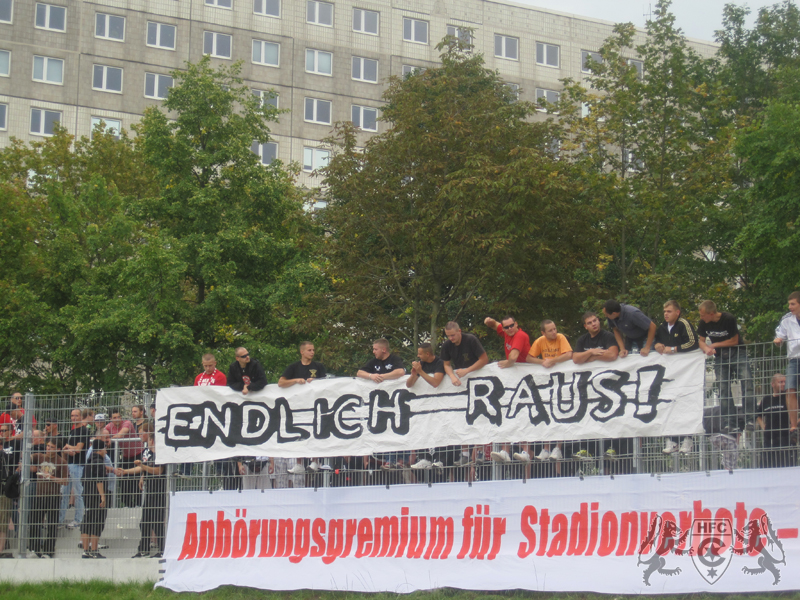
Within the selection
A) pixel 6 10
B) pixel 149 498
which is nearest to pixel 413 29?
pixel 6 10

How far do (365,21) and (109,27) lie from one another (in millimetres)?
13867

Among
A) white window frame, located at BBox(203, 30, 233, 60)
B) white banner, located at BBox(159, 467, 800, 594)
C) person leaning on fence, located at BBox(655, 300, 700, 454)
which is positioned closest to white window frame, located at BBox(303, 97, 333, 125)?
white window frame, located at BBox(203, 30, 233, 60)

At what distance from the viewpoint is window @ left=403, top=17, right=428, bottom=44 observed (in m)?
49.8

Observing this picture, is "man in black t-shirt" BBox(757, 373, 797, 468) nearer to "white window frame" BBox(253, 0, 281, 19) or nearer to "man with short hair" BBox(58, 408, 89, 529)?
"man with short hair" BBox(58, 408, 89, 529)

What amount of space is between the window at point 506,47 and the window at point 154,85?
61.2ft

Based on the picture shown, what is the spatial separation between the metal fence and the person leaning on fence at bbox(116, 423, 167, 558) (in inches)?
0.5

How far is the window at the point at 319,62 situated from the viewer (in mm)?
48062

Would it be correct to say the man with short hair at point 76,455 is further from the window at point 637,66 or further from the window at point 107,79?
the window at point 107,79

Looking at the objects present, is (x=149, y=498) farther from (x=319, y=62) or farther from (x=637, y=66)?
(x=319, y=62)

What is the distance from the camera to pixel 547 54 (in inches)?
2034

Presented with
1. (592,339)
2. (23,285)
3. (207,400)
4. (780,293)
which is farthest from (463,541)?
(23,285)

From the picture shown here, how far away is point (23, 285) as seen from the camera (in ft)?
83.3

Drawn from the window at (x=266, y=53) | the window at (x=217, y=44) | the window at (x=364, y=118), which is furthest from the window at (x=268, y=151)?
the window at (x=217, y=44)

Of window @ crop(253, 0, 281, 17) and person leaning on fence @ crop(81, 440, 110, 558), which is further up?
window @ crop(253, 0, 281, 17)
